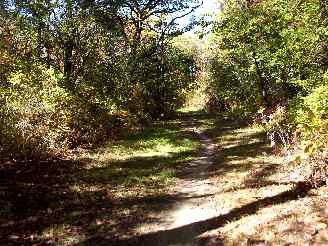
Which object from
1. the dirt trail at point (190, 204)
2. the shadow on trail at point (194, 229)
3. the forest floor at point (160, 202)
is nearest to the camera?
the forest floor at point (160, 202)

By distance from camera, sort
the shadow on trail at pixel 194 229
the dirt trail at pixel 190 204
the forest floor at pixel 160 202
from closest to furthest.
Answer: the forest floor at pixel 160 202 < the shadow on trail at pixel 194 229 < the dirt trail at pixel 190 204

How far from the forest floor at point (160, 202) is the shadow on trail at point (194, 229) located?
3 centimetres

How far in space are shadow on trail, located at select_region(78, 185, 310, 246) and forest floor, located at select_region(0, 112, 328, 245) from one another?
0.03 meters

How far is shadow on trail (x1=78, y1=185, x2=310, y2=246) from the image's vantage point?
12.0 meters

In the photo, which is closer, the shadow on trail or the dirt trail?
the shadow on trail

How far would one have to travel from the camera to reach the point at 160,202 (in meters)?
15.4

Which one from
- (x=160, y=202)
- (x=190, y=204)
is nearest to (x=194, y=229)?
(x=190, y=204)

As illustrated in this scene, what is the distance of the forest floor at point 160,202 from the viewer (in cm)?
1171

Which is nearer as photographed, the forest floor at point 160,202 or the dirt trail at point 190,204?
the forest floor at point 160,202

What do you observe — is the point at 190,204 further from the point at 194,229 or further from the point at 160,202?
the point at 194,229

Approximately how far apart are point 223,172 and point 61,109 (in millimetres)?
8961

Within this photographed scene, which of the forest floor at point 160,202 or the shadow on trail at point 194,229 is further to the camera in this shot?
the shadow on trail at point 194,229

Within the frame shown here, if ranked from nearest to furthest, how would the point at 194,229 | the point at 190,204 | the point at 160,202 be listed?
the point at 194,229, the point at 190,204, the point at 160,202

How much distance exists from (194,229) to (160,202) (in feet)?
10.00
